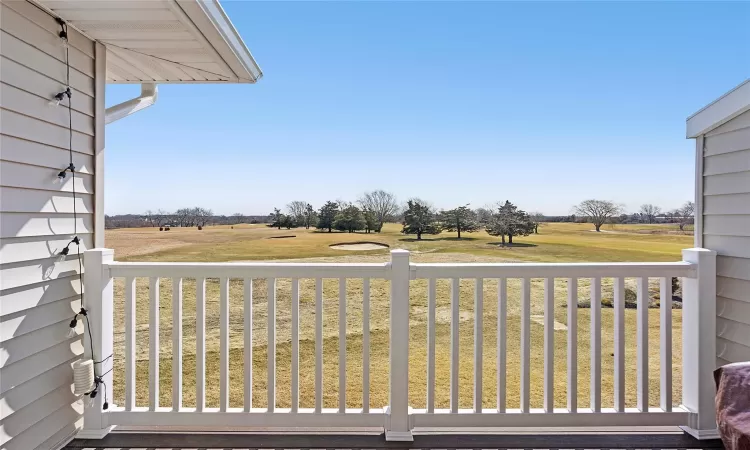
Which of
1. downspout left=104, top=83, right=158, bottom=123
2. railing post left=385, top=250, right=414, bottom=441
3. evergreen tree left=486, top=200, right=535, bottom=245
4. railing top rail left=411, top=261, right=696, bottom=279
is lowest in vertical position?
railing post left=385, top=250, right=414, bottom=441

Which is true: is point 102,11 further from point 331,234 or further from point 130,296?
point 331,234

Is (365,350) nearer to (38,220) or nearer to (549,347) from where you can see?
(549,347)

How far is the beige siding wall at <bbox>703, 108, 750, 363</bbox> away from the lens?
6.27 feet

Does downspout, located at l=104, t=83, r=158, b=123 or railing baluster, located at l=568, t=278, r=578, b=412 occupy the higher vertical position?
downspout, located at l=104, t=83, r=158, b=123

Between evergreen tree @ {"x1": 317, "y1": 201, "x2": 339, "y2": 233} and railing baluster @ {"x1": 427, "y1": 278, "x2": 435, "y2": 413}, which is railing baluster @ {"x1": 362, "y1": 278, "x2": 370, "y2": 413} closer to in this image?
railing baluster @ {"x1": 427, "y1": 278, "x2": 435, "y2": 413}

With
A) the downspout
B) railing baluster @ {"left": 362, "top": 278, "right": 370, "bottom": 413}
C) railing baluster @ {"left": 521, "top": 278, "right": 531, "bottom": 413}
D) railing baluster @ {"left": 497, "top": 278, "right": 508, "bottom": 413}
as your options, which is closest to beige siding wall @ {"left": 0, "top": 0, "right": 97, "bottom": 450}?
the downspout

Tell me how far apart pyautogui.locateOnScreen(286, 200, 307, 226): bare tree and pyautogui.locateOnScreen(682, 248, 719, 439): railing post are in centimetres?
270

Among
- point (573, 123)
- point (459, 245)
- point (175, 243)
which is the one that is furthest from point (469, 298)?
point (573, 123)

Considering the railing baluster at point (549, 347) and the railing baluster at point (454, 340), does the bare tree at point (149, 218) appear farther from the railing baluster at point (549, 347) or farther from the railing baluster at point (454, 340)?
the railing baluster at point (549, 347)

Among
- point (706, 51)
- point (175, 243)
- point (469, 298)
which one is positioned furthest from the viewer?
point (706, 51)

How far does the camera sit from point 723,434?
1190mm

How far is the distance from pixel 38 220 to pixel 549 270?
2.47 metres

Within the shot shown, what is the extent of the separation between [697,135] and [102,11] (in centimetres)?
317

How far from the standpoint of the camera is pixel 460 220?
3205 mm
